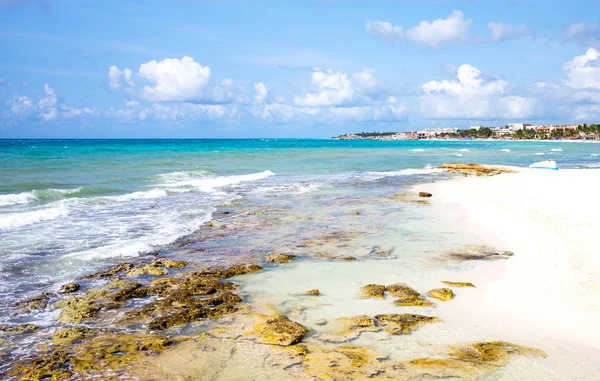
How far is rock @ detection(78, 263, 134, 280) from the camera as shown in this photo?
9570 millimetres

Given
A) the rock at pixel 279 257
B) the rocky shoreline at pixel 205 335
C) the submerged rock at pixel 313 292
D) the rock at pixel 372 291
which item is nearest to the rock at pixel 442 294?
the rocky shoreline at pixel 205 335

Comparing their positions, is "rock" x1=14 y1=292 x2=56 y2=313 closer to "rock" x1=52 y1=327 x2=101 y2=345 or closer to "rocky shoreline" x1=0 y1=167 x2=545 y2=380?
"rocky shoreline" x1=0 y1=167 x2=545 y2=380

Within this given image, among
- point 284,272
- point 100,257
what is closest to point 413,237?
point 284,272

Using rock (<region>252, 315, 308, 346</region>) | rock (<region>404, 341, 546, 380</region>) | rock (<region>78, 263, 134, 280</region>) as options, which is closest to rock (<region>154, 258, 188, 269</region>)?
rock (<region>78, 263, 134, 280</region>)

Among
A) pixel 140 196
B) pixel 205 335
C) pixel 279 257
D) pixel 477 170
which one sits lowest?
pixel 205 335

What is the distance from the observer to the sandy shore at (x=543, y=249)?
7.27m

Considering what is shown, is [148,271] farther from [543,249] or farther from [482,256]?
[543,249]

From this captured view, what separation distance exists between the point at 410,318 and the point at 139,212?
1316cm

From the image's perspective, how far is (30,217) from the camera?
52.4ft

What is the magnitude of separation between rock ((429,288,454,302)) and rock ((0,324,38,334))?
6645 mm

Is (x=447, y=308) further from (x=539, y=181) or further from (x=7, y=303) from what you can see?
(x=539, y=181)

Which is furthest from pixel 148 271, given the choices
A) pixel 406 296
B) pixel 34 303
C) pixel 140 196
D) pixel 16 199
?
pixel 16 199

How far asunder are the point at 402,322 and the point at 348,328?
34.5 inches

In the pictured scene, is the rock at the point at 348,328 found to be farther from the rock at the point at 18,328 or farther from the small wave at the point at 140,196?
the small wave at the point at 140,196
